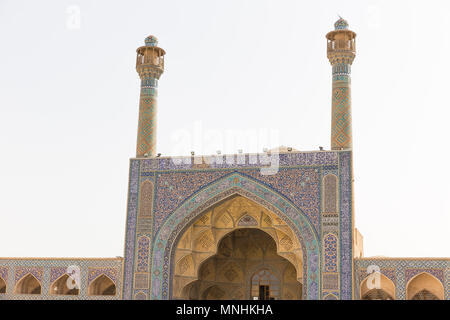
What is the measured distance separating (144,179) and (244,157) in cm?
249

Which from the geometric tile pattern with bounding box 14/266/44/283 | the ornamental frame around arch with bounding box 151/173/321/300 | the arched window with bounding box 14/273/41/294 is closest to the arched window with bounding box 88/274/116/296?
the geometric tile pattern with bounding box 14/266/44/283

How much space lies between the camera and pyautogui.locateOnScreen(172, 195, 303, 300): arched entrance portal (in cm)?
1511

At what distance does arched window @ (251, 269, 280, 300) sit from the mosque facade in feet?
0.13

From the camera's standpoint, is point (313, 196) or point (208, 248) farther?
point (208, 248)

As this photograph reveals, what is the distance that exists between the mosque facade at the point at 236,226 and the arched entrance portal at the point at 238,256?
1.2 inches

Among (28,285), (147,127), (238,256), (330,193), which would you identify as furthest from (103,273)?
(330,193)

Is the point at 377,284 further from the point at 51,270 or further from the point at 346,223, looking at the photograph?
the point at 51,270

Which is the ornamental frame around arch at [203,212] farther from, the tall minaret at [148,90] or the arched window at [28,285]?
the arched window at [28,285]

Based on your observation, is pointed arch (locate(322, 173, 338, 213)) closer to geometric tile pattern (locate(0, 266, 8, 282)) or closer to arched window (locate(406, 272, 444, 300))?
arched window (locate(406, 272, 444, 300))
